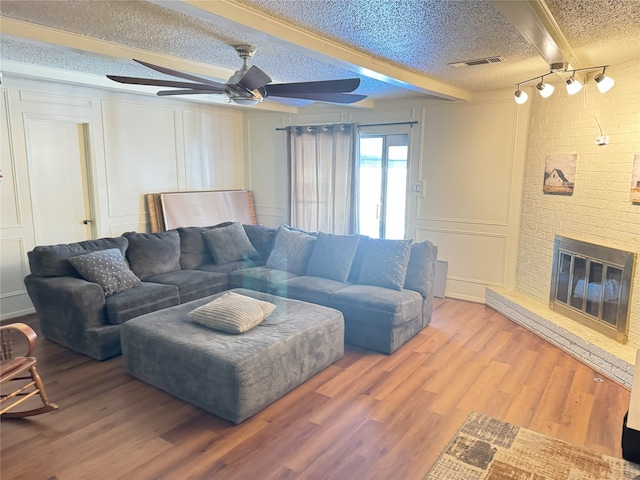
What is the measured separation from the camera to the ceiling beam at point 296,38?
85.7 inches

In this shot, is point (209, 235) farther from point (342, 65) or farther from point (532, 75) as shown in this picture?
point (532, 75)

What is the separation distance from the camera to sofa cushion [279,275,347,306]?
405cm

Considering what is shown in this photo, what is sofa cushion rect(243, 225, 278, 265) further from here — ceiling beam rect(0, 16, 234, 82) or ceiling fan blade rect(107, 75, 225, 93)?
ceiling fan blade rect(107, 75, 225, 93)

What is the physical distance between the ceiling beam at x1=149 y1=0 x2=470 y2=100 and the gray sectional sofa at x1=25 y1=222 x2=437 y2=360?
1.58 m

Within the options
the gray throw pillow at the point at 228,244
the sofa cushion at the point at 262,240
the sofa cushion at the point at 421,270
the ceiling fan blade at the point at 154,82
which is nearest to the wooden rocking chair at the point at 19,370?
the ceiling fan blade at the point at 154,82

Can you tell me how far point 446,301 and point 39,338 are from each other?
4.37 meters

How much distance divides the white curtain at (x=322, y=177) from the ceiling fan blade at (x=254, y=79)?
3141mm

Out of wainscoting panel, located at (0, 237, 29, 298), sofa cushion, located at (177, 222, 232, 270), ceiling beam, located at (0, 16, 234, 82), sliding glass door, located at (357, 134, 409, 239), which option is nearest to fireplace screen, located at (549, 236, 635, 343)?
sliding glass door, located at (357, 134, 409, 239)

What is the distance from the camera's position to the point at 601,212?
3.78 meters

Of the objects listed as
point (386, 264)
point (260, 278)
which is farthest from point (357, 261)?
point (260, 278)

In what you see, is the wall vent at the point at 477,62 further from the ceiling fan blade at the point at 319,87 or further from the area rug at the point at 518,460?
the area rug at the point at 518,460

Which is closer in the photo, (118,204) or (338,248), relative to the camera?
(338,248)

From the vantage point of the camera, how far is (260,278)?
179 inches

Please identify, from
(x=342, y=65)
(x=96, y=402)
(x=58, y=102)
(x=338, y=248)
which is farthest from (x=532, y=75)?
(x=58, y=102)
